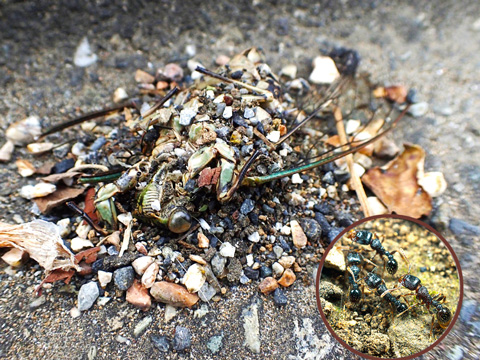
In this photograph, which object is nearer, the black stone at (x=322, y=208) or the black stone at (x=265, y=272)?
the black stone at (x=265, y=272)

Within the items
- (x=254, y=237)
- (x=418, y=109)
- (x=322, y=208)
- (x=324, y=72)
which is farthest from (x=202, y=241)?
(x=418, y=109)

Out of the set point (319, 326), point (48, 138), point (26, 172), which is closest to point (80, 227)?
point (26, 172)

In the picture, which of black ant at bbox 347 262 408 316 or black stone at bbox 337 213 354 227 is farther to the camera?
black stone at bbox 337 213 354 227

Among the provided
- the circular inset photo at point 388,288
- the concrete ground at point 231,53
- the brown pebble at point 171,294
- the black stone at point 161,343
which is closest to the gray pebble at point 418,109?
the concrete ground at point 231,53

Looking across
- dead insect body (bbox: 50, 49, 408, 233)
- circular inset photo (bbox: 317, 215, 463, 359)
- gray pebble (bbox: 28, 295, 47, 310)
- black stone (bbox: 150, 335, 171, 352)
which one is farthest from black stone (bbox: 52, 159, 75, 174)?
circular inset photo (bbox: 317, 215, 463, 359)

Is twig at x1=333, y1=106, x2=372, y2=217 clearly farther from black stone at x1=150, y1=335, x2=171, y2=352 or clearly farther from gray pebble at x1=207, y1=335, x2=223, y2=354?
black stone at x1=150, y1=335, x2=171, y2=352

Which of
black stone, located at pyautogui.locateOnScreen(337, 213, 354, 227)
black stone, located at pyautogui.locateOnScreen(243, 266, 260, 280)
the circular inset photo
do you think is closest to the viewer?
the circular inset photo

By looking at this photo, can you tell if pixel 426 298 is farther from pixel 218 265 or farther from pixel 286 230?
pixel 218 265

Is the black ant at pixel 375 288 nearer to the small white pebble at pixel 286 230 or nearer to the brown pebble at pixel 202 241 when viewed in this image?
the small white pebble at pixel 286 230
